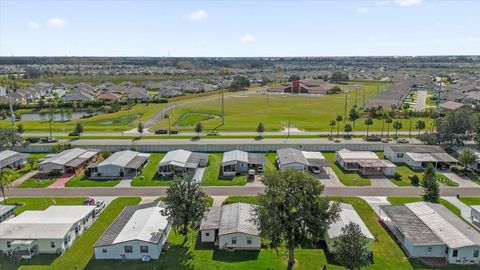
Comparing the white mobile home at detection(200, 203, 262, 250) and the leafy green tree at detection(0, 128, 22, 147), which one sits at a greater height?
the leafy green tree at detection(0, 128, 22, 147)

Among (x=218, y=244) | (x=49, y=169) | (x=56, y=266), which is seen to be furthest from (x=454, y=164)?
(x=49, y=169)

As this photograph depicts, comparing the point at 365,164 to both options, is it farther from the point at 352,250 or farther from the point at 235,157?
the point at 352,250

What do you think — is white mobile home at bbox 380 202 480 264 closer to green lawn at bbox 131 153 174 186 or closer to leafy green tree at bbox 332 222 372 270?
leafy green tree at bbox 332 222 372 270

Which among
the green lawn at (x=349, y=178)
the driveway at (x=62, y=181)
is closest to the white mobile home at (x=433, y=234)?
the green lawn at (x=349, y=178)

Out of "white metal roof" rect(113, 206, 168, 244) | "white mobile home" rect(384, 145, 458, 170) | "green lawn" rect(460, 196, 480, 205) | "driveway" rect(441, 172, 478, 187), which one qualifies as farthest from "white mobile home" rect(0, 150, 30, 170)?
"driveway" rect(441, 172, 478, 187)

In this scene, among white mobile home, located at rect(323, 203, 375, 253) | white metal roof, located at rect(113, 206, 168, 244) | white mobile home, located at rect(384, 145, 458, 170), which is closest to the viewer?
white mobile home, located at rect(323, 203, 375, 253)

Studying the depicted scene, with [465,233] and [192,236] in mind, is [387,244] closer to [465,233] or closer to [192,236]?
[465,233]
